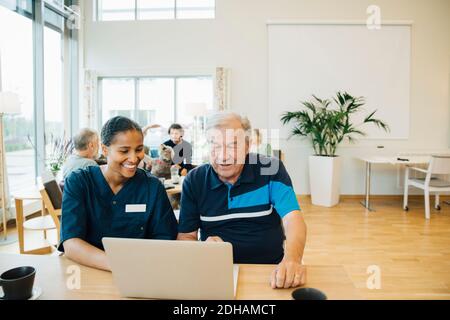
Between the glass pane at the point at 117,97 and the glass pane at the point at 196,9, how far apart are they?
164 centimetres

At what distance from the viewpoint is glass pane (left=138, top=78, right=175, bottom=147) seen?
6.54m

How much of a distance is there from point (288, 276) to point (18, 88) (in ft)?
16.8

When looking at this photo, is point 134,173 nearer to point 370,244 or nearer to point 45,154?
point 370,244

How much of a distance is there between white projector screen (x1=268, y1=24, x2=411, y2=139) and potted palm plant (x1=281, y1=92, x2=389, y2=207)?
0.65ft

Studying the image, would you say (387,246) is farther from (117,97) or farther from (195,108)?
(117,97)

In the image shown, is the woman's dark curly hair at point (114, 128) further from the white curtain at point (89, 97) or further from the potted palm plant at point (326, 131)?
the white curtain at point (89, 97)

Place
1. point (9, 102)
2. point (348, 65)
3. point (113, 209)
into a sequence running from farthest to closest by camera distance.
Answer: point (348, 65) → point (9, 102) → point (113, 209)

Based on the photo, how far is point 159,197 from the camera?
145cm

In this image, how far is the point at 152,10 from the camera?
641 centimetres

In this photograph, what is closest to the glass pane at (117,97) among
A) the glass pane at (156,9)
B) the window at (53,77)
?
the window at (53,77)

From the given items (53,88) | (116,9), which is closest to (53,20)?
(53,88)

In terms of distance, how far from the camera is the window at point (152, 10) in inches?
251

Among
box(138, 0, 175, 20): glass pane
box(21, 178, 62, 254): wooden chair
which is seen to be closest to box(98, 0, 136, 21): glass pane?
box(138, 0, 175, 20): glass pane

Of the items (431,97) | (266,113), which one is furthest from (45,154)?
(431,97)
